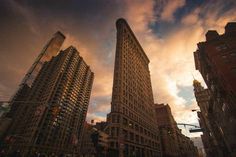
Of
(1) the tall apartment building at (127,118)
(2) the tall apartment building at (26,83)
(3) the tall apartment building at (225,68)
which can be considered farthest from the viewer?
(2) the tall apartment building at (26,83)

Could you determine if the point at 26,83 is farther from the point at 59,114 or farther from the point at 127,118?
the point at 127,118

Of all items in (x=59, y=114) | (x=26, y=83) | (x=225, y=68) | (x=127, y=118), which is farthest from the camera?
(x=26, y=83)

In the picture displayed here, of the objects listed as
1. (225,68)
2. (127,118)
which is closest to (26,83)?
(127,118)

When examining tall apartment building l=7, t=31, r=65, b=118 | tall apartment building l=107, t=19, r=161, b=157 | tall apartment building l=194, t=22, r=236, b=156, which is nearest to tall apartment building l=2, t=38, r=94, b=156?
tall apartment building l=7, t=31, r=65, b=118

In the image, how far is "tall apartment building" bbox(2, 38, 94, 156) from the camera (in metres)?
93.6

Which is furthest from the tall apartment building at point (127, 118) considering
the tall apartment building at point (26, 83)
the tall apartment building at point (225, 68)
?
the tall apartment building at point (26, 83)

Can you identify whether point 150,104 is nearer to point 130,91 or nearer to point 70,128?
point 130,91

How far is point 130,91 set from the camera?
62.9 m

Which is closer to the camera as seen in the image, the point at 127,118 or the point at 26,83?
the point at 127,118

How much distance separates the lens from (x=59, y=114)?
110 metres

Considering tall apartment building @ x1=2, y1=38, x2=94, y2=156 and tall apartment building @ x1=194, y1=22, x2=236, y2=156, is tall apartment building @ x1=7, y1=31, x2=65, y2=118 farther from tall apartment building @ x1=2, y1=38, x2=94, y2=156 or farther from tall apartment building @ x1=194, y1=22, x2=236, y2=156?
tall apartment building @ x1=194, y1=22, x2=236, y2=156

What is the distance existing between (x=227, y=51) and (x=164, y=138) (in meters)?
74.5

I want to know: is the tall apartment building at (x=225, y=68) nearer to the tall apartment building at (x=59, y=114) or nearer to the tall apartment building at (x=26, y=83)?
the tall apartment building at (x=59, y=114)

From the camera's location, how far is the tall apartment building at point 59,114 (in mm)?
93625
